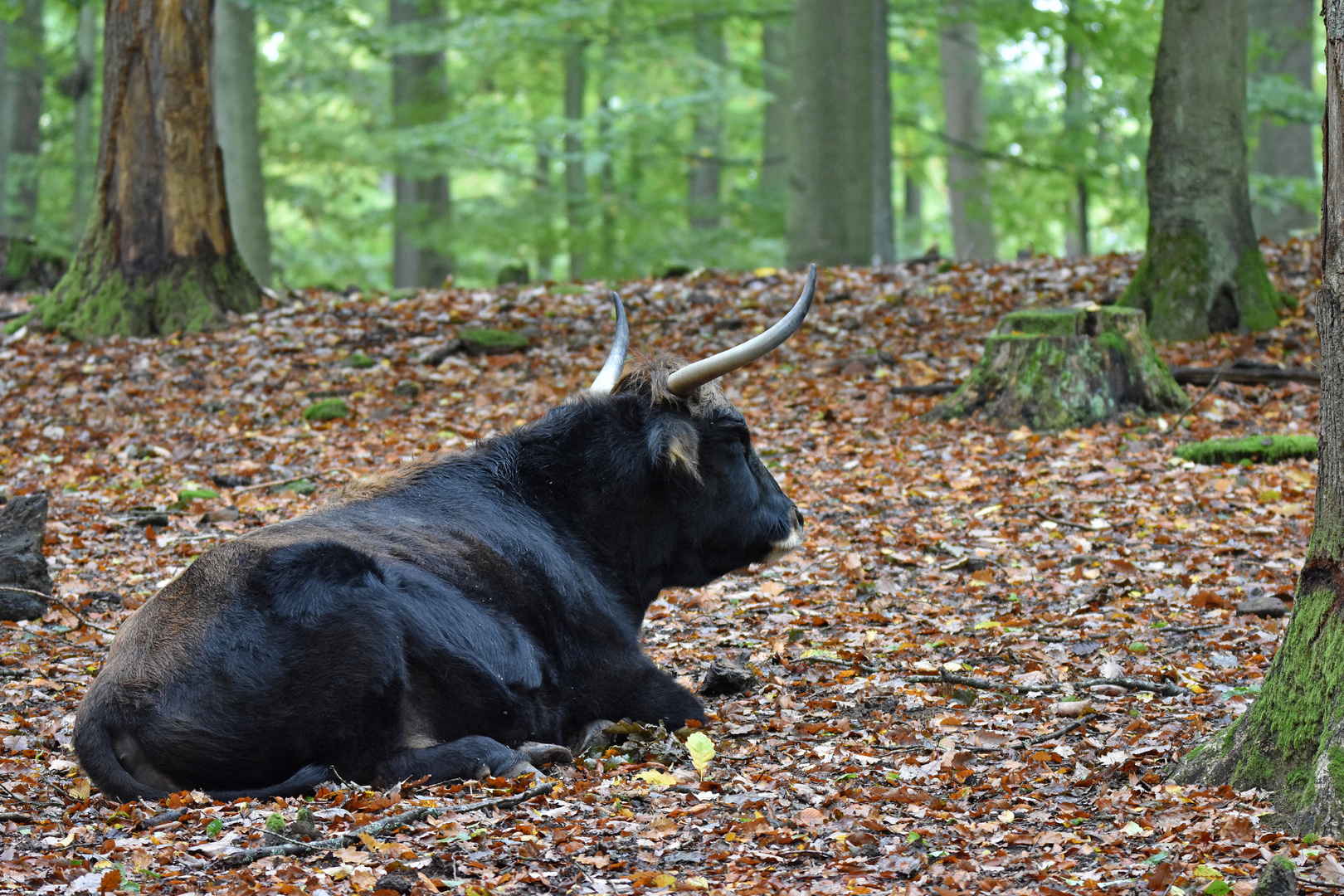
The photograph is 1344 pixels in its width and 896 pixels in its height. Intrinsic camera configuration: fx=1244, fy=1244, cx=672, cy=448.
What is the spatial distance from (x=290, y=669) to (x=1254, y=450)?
7225 millimetres

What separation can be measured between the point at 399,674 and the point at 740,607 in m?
3.01

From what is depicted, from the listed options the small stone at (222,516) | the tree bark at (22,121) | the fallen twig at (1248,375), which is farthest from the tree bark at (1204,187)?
the tree bark at (22,121)

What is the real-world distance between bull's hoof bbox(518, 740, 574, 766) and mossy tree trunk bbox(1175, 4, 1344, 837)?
224cm

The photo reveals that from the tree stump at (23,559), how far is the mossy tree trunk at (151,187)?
6646 mm

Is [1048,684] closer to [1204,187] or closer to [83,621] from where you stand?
[83,621]

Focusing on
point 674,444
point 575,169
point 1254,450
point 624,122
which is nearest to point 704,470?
point 674,444

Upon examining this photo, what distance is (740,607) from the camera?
7051 millimetres

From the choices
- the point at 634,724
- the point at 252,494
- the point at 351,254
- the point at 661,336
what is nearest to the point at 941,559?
the point at 634,724

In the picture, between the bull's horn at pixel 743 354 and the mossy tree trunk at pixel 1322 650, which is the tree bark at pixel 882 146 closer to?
the bull's horn at pixel 743 354

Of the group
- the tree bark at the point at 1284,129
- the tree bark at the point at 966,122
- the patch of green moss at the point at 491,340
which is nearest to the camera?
the patch of green moss at the point at 491,340

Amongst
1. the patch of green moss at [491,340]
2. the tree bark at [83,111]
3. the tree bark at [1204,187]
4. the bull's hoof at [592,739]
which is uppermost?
the tree bark at [83,111]

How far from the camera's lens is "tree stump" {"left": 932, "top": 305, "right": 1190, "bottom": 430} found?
10.1 meters

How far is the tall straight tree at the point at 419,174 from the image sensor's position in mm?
22141

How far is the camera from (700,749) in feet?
→ 15.3
